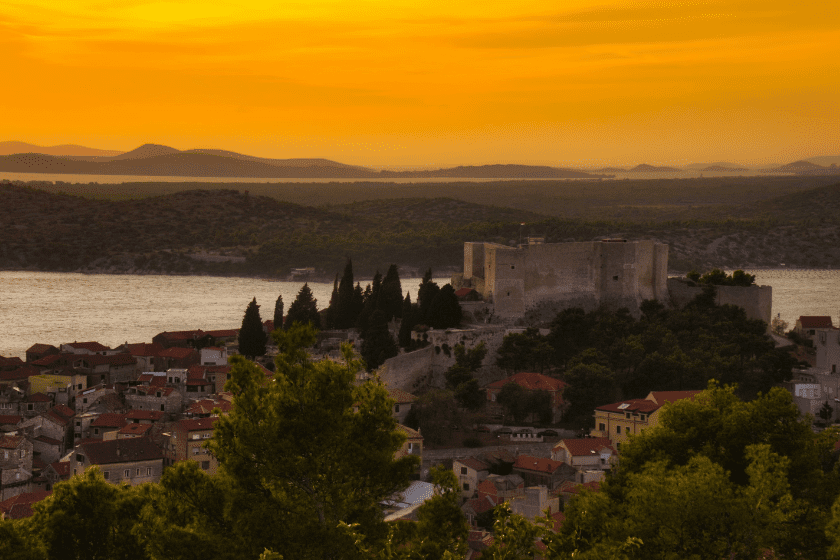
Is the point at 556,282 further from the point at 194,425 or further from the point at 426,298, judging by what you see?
the point at 194,425

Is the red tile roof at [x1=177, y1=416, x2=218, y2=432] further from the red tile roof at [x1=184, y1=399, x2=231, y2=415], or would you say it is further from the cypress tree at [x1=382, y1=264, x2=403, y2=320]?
the cypress tree at [x1=382, y1=264, x2=403, y2=320]

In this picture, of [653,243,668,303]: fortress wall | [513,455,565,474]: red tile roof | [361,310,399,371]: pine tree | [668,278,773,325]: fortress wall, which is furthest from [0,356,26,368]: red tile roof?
[668,278,773,325]: fortress wall

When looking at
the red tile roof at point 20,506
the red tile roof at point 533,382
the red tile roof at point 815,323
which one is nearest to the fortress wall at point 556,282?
the red tile roof at point 533,382

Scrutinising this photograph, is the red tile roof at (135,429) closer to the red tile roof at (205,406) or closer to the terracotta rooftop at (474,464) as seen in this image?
the red tile roof at (205,406)

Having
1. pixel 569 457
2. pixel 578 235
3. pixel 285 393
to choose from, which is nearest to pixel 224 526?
pixel 285 393

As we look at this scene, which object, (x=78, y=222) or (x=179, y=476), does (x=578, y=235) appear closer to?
(x=78, y=222)
